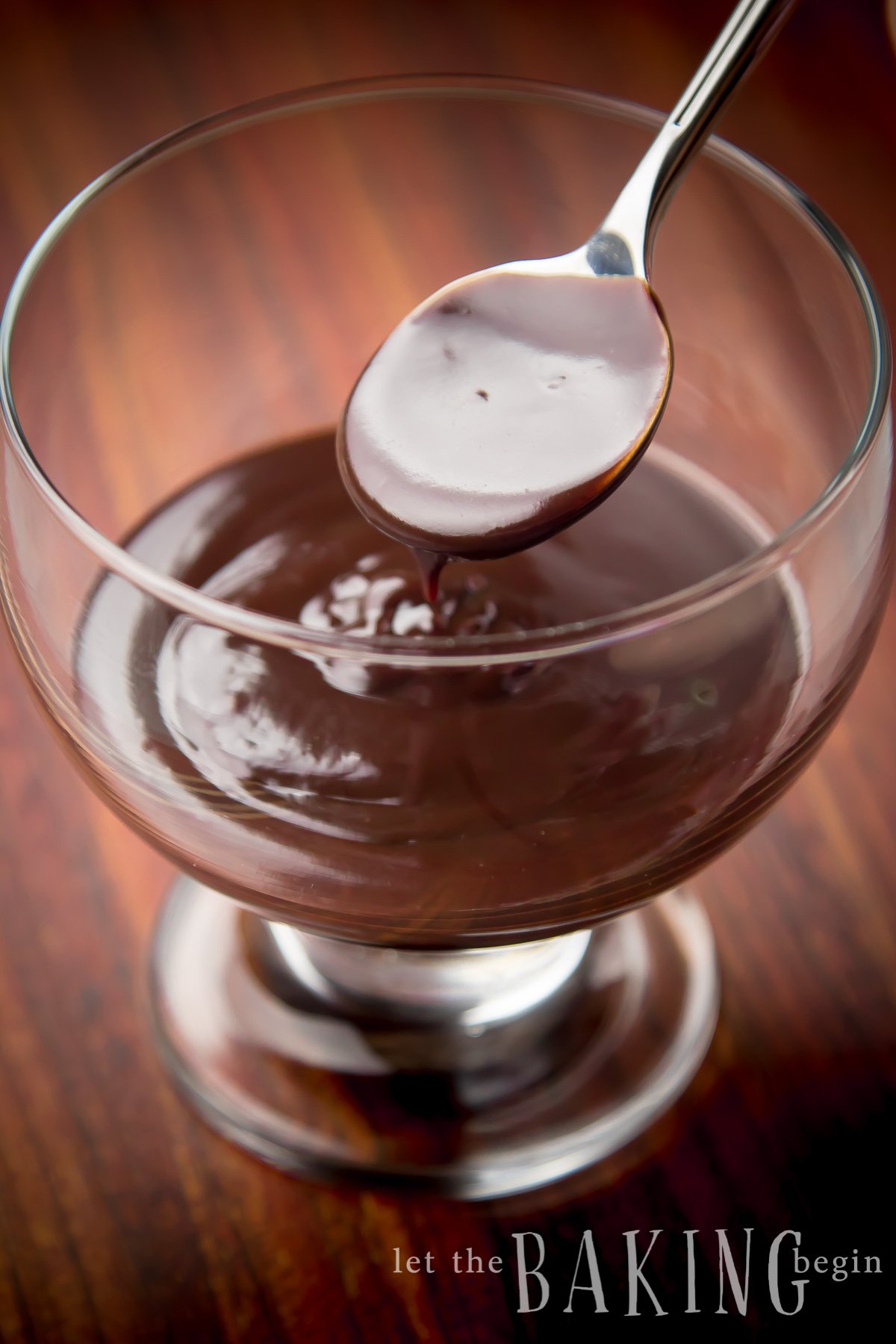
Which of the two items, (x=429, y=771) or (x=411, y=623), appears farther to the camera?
(x=411, y=623)

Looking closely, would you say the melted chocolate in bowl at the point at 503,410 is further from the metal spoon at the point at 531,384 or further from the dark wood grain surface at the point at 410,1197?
the dark wood grain surface at the point at 410,1197

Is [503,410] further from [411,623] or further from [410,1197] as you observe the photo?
[410,1197]

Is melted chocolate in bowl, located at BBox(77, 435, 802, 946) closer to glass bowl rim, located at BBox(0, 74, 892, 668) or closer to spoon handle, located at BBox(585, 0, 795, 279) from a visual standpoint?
glass bowl rim, located at BBox(0, 74, 892, 668)

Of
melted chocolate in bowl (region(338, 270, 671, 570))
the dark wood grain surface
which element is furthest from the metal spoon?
the dark wood grain surface

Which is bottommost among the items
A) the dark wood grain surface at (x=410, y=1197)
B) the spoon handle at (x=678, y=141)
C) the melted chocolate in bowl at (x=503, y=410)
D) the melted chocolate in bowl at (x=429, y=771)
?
the dark wood grain surface at (x=410, y=1197)

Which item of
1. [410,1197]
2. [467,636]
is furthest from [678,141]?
[410,1197]

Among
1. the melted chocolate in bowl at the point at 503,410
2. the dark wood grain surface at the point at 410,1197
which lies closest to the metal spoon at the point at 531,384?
the melted chocolate in bowl at the point at 503,410
